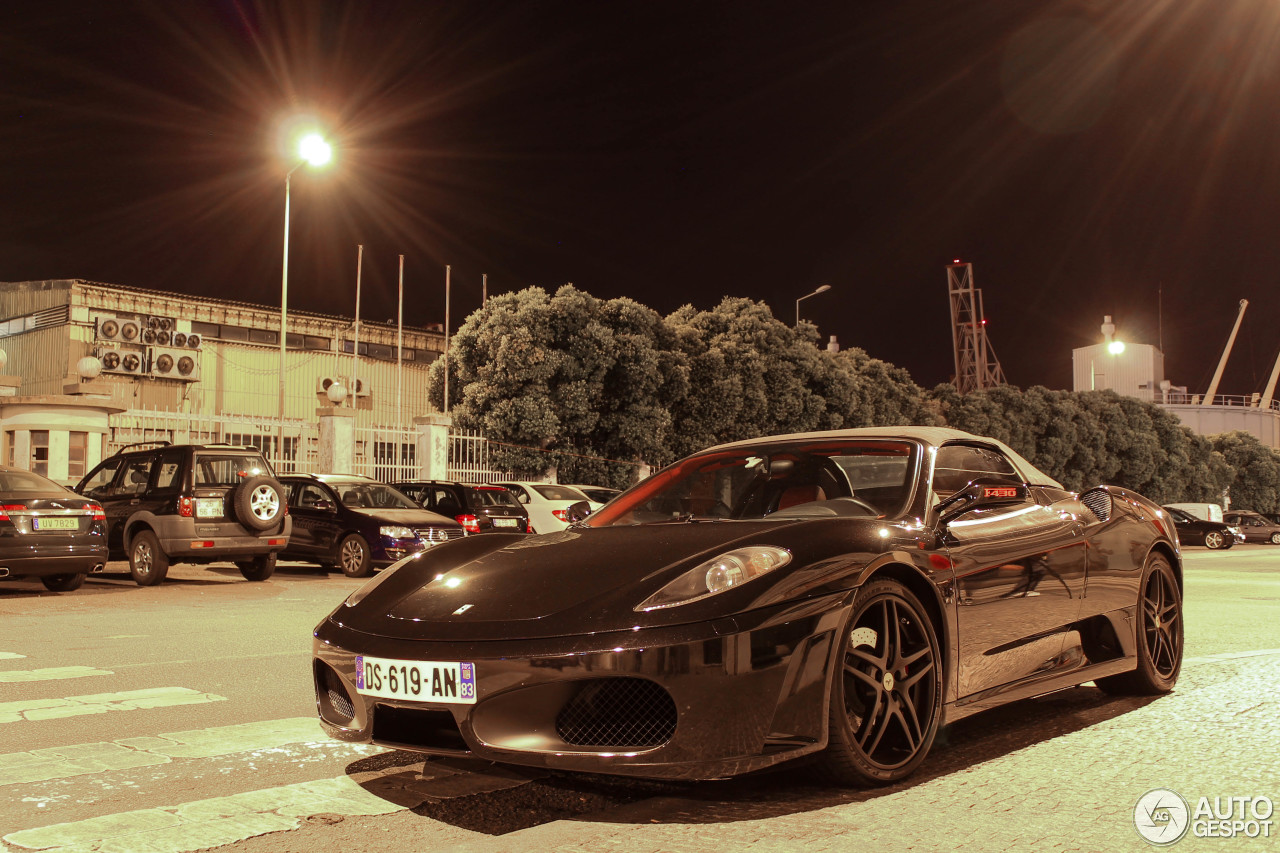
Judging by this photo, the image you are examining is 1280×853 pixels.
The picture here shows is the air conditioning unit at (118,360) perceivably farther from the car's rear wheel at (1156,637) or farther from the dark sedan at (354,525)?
the car's rear wheel at (1156,637)

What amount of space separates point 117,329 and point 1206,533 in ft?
142

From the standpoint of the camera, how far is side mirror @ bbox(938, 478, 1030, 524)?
4227 millimetres

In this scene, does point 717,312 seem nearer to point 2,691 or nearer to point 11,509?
point 11,509

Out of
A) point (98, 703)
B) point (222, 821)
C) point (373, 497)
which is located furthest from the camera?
point (373, 497)

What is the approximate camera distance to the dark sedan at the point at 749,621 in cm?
327

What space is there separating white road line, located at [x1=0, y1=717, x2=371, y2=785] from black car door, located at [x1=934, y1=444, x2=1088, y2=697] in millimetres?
2360

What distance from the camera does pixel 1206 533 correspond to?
35656 millimetres

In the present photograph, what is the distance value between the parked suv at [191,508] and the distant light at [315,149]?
10863 mm

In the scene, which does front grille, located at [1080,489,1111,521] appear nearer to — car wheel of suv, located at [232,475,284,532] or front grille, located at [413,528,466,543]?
car wheel of suv, located at [232,475,284,532]

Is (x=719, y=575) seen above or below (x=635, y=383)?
below

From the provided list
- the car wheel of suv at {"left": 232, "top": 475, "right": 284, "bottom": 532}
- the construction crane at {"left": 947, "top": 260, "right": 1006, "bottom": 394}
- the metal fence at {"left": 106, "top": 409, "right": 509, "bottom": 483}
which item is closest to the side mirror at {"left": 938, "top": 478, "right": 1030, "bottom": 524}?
the car wheel of suv at {"left": 232, "top": 475, "right": 284, "bottom": 532}

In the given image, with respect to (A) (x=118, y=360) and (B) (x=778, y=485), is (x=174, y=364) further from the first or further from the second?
(B) (x=778, y=485)

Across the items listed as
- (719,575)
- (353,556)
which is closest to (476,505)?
(353,556)

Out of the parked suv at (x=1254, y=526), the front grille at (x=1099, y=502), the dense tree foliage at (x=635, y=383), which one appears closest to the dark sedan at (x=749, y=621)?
the front grille at (x=1099, y=502)
